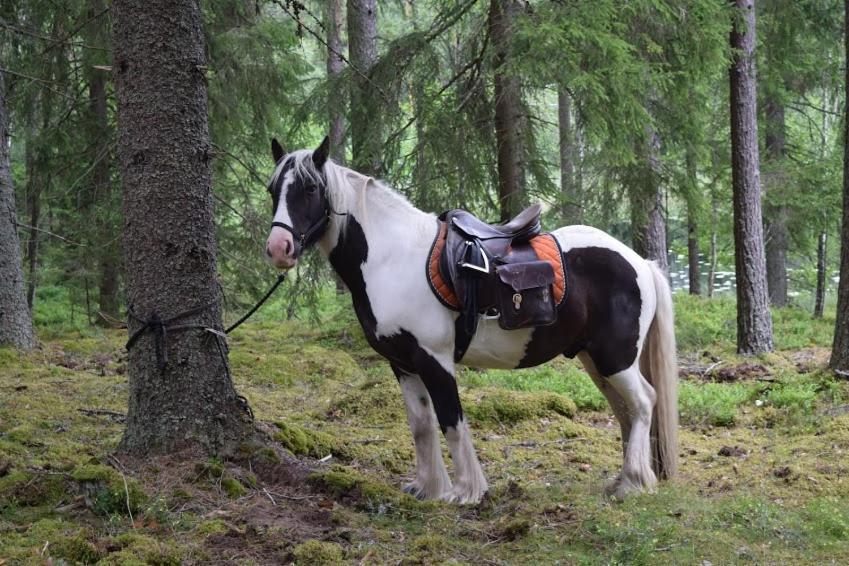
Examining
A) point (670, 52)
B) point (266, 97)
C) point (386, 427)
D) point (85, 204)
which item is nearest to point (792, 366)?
point (670, 52)

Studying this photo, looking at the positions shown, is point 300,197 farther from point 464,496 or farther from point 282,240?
point 464,496

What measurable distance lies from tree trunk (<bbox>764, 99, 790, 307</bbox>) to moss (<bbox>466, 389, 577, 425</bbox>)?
9819 mm

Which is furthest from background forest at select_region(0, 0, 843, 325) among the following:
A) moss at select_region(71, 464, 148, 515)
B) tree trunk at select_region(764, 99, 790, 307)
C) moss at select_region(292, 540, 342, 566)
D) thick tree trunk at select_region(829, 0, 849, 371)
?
moss at select_region(292, 540, 342, 566)

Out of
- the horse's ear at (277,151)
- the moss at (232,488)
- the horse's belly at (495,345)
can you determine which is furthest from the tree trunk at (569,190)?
the moss at (232,488)

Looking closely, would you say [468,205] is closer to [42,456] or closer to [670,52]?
[670,52]

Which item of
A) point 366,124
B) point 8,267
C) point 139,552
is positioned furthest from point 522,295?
point 8,267

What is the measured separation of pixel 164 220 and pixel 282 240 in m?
0.78

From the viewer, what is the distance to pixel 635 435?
5.18 meters

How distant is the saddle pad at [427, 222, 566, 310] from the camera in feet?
15.6

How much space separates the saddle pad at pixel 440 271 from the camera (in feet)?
15.6

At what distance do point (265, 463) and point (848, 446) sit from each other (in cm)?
430

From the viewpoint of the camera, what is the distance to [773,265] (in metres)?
18.0

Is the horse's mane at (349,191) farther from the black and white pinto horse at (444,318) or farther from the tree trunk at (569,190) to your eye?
the tree trunk at (569,190)

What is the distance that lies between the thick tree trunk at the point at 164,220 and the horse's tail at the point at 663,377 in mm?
2900
